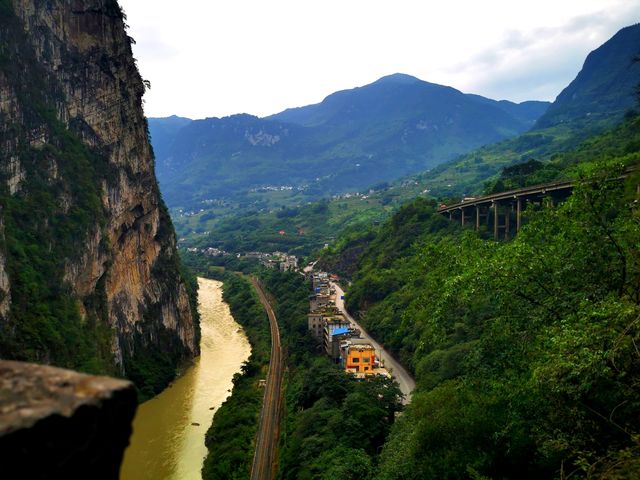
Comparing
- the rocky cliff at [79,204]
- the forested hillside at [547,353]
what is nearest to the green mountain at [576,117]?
the rocky cliff at [79,204]

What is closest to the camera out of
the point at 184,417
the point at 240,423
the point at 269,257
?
the point at 240,423

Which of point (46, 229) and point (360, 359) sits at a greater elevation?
point (46, 229)

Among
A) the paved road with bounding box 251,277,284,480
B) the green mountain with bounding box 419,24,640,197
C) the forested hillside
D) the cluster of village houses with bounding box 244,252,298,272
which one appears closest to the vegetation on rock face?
the paved road with bounding box 251,277,284,480

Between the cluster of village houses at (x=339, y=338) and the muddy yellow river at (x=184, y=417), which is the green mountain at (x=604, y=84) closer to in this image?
the cluster of village houses at (x=339, y=338)

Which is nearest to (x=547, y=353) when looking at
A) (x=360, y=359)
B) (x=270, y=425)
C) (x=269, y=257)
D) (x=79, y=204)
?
(x=360, y=359)

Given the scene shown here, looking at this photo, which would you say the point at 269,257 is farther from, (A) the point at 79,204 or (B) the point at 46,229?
(B) the point at 46,229

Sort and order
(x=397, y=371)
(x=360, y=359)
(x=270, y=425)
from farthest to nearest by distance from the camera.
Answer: (x=397, y=371), (x=360, y=359), (x=270, y=425)

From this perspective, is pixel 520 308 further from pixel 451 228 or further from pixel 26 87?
pixel 451 228
